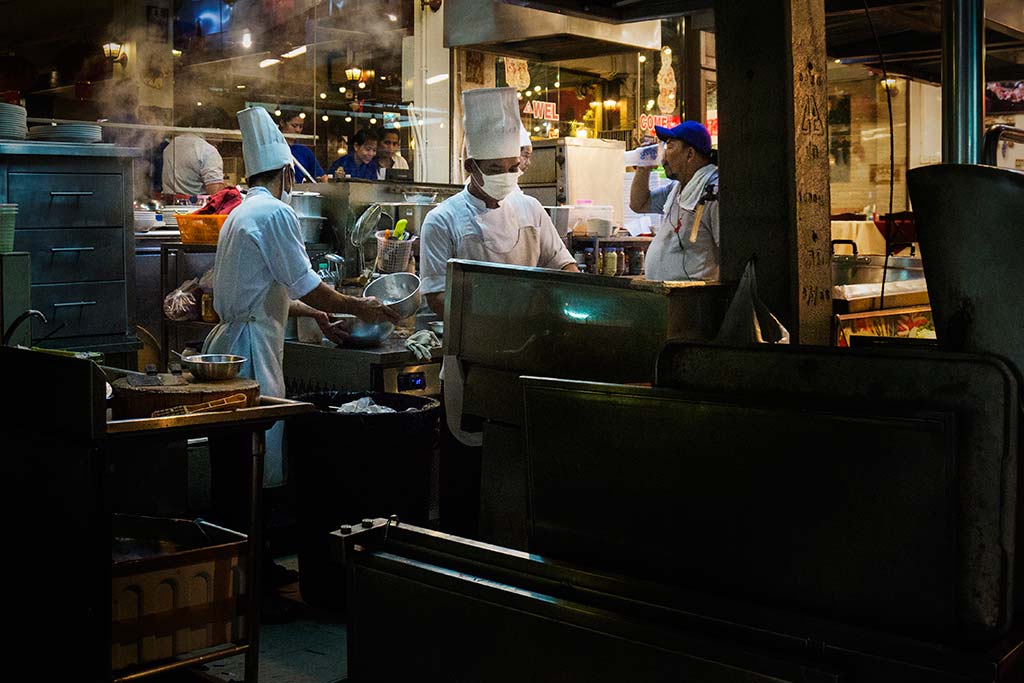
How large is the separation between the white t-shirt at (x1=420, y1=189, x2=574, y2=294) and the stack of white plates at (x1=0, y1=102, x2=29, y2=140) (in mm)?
2511

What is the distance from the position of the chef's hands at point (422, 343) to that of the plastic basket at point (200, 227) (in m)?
2.15

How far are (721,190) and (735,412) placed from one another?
995 mm

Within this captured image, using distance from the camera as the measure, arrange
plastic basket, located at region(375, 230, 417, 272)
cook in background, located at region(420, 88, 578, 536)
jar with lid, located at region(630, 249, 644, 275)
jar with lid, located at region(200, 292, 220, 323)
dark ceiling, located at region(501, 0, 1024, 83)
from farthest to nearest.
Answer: jar with lid, located at region(630, 249, 644, 275)
plastic basket, located at region(375, 230, 417, 272)
jar with lid, located at region(200, 292, 220, 323)
cook in background, located at region(420, 88, 578, 536)
dark ceiling, located at region(501, 0, 1024, 83)

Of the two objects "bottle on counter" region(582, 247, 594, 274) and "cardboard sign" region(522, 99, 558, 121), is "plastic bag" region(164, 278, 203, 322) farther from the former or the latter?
"cardboard sign" region(522, 99, 558, 121)

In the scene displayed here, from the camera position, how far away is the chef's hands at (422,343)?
15.9 feet

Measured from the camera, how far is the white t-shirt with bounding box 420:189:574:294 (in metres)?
4.41

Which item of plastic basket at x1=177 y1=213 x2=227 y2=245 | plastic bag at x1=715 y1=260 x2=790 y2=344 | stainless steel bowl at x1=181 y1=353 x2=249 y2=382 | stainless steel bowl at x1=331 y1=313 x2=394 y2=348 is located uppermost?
plastic basket at x1=177 y1=213 x2=227 y2=245

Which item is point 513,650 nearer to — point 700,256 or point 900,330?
point 900,330

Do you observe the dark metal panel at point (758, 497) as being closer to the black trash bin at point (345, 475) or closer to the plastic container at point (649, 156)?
the black trash bin at point (345, 475)

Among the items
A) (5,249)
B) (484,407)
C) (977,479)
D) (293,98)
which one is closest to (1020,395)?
(977,479)

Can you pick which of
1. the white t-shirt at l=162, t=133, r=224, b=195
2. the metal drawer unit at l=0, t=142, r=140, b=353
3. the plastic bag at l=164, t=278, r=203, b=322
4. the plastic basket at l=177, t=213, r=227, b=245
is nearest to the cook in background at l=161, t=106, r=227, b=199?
the white t-shirt at l=162, t=133, r=224, b=195

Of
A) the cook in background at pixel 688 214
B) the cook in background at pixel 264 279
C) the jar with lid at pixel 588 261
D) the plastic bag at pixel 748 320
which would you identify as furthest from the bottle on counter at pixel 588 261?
the plastic bag at pixel 748 320

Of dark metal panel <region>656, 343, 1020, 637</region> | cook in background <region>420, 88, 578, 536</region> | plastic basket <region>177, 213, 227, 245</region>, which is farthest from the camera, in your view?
plastic basket <region>177, 213, 227, 245</region>

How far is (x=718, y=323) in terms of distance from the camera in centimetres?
228
